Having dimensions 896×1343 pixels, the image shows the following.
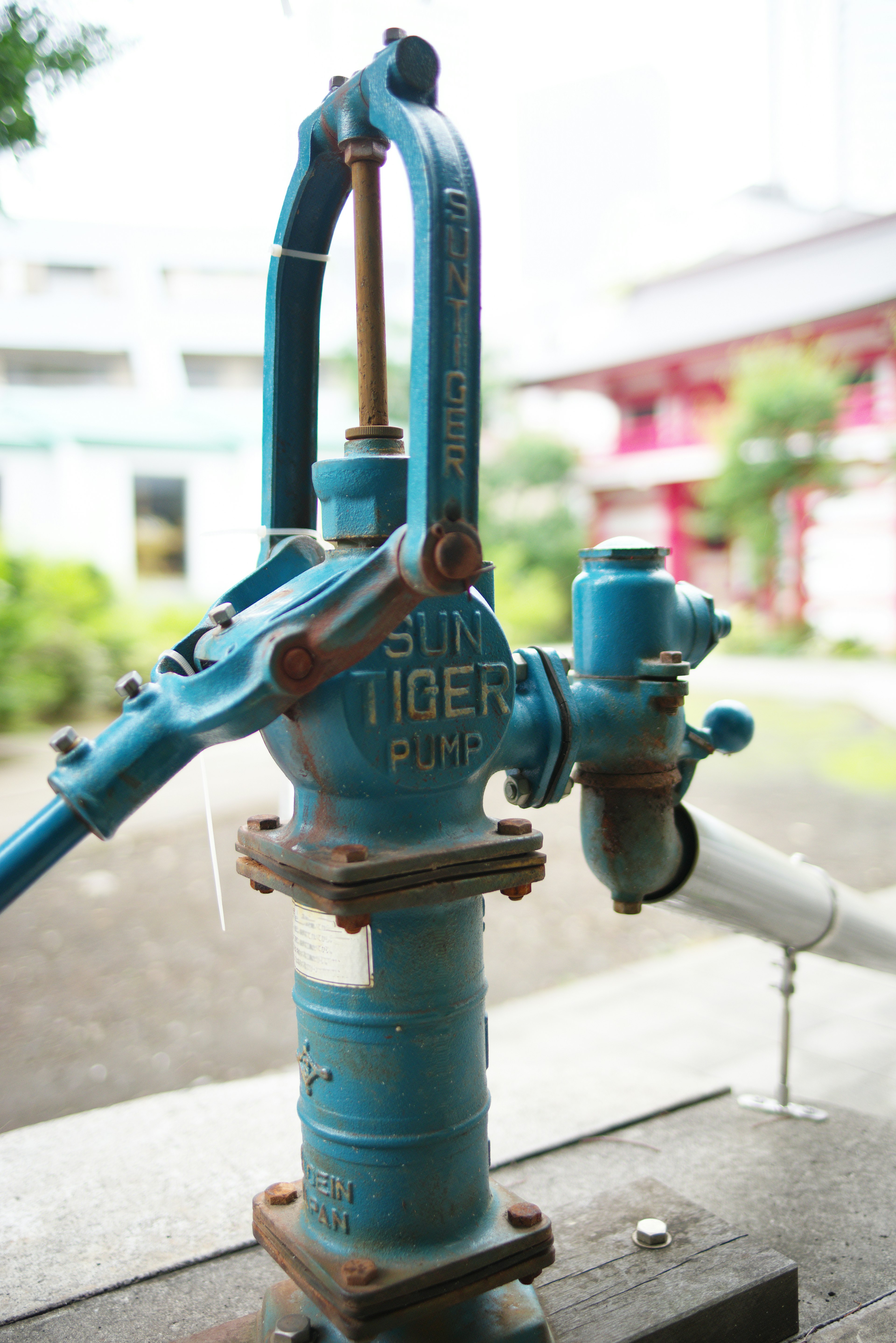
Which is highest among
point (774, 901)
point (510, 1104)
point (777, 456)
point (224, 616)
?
point (777, 456)

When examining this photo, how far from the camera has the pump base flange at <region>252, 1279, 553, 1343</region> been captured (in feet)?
3.70

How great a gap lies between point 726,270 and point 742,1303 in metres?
17.7

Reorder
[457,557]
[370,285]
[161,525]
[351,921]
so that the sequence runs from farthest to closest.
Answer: [161,525] < [370,285] < [351,921] < [457,557]

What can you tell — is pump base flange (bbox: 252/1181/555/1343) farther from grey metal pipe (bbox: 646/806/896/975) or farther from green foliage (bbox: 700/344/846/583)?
green foliage (bbox: 700/344/846/583)

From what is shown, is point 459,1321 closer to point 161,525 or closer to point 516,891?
point 516,891

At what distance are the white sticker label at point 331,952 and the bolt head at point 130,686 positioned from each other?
0.29m

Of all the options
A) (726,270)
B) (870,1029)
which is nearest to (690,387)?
(726,270)

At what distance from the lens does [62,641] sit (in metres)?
8.54

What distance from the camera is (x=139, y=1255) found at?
1546mm

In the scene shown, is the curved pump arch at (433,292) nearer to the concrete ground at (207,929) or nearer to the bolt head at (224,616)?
the bolt head at (224,616)

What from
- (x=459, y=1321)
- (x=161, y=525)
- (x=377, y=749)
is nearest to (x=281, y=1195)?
(x=459, y=1321)

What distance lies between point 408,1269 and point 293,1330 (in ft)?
0.60

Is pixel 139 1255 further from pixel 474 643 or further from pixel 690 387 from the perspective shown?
pixel 690 387

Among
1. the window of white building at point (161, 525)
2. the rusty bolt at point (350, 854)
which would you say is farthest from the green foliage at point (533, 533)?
the rusty bolt at point (350, 854)
